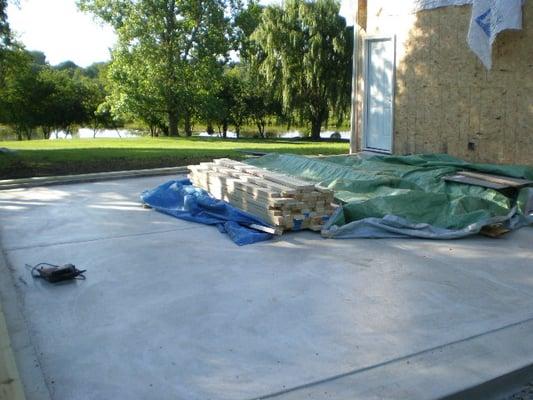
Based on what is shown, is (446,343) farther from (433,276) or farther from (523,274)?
(523,274)

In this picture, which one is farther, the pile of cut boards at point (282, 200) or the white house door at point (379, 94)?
the white house door at point (379, 94)

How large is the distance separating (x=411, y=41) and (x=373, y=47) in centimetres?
130

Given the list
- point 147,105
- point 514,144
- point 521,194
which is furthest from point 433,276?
point 147,105

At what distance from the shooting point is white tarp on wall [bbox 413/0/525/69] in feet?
28.4

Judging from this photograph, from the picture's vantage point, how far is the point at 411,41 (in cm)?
1093

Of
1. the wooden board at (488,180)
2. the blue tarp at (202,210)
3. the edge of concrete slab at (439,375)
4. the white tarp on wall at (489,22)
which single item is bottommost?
the edge of concrete slab at (439,375)

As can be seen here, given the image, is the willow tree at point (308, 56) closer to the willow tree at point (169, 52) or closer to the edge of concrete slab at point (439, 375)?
the willow tree at point (169, 52)

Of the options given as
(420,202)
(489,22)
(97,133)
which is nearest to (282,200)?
(420,202)

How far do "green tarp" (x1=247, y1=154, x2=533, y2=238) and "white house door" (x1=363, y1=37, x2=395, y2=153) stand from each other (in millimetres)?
2840

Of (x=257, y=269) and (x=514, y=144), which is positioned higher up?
(x=514, y=144)

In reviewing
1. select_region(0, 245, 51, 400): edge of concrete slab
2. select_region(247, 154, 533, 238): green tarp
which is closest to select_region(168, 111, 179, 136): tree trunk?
select_region(247, 154, 533, 238): green tarp

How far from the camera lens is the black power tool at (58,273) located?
219 inches

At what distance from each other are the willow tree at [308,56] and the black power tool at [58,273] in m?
25.2

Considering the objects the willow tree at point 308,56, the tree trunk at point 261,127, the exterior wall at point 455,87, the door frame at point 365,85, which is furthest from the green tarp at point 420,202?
the tree trunk at point 261,127
